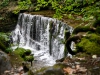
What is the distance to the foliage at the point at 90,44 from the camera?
194 inches

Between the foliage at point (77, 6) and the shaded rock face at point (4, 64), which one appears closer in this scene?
the foliage at point (77, 6)

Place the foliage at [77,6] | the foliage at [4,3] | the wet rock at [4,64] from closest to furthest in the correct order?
the foliage at [77,6] < the wet rock at [4,64] < the foliage at [4,3]

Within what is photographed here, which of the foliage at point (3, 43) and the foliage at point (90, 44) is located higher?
the foliage at point (90, 44)

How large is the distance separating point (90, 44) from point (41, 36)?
11.7 m

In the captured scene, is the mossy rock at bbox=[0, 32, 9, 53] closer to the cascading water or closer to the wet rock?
the wet rock

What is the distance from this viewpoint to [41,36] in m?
16.7

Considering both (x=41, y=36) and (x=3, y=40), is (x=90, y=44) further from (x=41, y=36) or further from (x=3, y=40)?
(x=41, y=36)

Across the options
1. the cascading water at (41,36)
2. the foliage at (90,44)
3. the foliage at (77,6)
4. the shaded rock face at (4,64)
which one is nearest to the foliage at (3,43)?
the shaded rock face at (4,64)

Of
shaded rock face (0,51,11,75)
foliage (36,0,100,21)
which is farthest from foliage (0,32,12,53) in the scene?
foliage (36,0,100,21)

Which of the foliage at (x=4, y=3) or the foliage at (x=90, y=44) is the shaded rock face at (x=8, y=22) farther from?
the foliage at (x=90, y=44)

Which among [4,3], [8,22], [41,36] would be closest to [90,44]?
[41,36]

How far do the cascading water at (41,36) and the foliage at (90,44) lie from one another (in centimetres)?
757

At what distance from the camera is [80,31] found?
19.9ft

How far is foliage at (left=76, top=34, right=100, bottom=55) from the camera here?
16.2 ft
